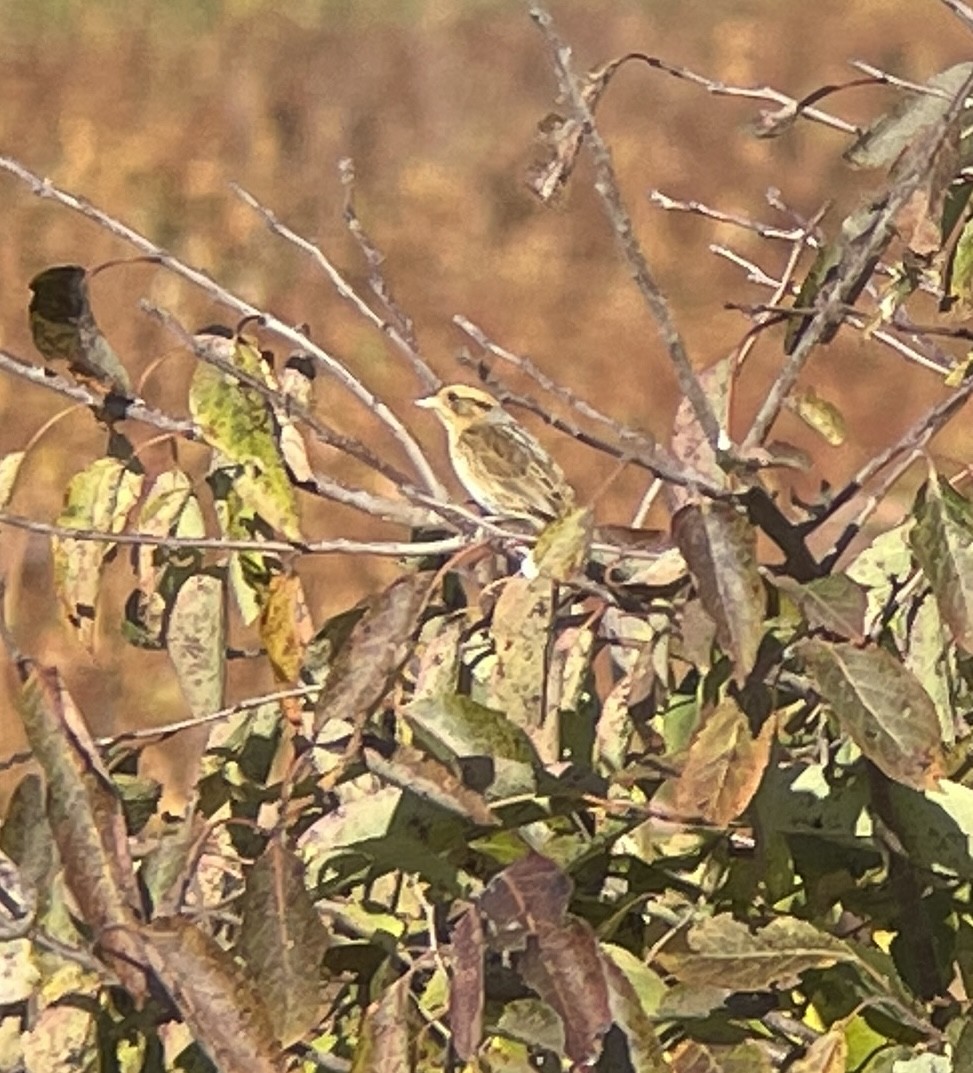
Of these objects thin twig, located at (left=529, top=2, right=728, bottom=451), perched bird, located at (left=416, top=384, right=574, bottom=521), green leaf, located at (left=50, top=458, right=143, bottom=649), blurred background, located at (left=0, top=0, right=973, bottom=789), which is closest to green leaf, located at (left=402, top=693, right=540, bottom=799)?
thin twig, located at (left=529, top=2, right=728, bottom=451)

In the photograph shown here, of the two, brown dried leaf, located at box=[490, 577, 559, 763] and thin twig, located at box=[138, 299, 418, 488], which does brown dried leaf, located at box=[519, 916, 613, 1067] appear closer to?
brown dried leaf, located at box=[490, 577, 559, 763]

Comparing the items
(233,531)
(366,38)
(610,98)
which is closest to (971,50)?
(610,98)

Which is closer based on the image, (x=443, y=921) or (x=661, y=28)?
(x=443, y=921)

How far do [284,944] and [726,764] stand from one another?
0.16 meters

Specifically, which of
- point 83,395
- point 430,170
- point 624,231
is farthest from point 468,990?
point 430,170

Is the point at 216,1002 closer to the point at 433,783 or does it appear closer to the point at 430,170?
the point at 433,783

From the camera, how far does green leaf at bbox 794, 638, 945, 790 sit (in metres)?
0.73

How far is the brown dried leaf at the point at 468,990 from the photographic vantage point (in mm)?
690

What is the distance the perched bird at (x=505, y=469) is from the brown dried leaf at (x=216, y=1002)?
1.87 feet

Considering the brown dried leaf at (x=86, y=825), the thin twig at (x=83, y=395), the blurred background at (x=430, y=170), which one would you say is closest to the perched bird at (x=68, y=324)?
the thin twig at (x=83, y=395)

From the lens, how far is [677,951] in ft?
2.76

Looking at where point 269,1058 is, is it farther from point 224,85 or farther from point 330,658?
point 224,85

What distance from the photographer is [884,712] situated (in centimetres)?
73

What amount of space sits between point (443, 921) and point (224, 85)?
7.26m
